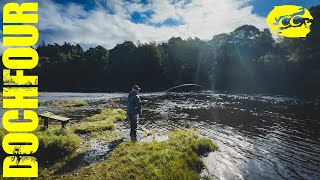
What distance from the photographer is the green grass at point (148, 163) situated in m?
11.0

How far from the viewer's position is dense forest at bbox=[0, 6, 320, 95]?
86.5m

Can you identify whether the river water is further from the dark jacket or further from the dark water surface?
the dark jacket

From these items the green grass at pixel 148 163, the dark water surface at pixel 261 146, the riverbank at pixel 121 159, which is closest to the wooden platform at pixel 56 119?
the riverbank at pixel 121 159

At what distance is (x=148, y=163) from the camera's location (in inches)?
477

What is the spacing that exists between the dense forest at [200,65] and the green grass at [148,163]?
258 ft

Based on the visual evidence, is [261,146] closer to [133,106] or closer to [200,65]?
[133,106]

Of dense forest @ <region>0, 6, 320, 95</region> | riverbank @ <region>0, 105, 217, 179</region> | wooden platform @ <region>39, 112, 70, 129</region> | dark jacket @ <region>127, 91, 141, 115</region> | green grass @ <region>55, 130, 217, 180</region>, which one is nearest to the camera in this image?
green grass @ <region>55, 130, 217, 180</region>

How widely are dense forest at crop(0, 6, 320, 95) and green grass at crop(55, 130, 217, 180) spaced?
78723 millimetres

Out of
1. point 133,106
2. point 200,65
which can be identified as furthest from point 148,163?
point 200,65

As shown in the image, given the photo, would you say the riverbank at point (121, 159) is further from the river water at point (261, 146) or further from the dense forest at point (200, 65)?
the dense forest at point (200, 65)

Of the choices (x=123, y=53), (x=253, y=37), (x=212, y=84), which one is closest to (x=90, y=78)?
(x=123, y=53)

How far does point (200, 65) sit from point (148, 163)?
11911 centimetres

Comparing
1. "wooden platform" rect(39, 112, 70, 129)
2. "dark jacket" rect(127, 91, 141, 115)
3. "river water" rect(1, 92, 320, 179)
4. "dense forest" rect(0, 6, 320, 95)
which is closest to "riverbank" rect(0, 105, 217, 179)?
"river water" rect(1, 92, 320, 179)

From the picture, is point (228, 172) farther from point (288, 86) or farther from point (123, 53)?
point (123, 53)
